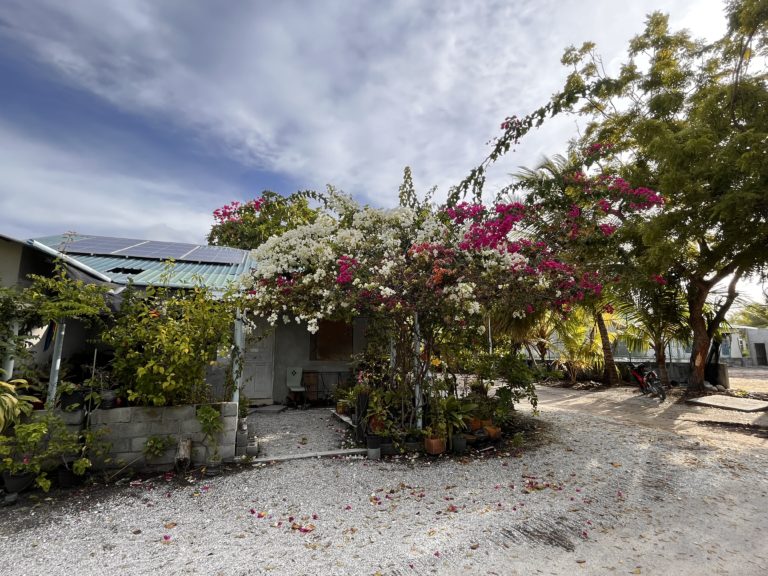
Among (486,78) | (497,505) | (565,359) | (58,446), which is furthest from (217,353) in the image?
(565,359)

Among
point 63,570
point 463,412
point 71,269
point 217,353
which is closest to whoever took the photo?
point 63,570

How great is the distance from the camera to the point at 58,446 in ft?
12.9

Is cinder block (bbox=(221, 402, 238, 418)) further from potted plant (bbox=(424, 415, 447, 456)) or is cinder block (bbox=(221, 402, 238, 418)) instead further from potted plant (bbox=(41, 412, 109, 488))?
potted plant (bbox=(424, 415, 447, 456))

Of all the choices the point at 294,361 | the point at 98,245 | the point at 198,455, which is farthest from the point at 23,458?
the point at 98,245

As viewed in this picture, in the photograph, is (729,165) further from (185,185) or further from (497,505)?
(185,185)

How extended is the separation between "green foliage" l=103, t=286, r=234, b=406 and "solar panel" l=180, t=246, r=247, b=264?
137 inches

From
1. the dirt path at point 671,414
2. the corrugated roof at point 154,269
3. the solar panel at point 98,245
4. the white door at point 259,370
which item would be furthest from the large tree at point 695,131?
the solar panel at point 98,245

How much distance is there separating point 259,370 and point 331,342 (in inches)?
67.0

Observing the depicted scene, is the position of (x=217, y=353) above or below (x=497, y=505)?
above

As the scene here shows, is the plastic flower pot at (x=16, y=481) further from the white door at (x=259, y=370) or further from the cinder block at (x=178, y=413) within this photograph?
the white door at (x=259, y=370)

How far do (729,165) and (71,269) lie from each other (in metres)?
8.43

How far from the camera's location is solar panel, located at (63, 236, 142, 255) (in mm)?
7522

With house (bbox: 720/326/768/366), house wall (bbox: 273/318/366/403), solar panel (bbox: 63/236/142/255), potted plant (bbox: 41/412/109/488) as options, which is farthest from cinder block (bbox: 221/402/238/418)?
house (bbox: 720/326/768/366)

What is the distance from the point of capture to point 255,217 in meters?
15.4
